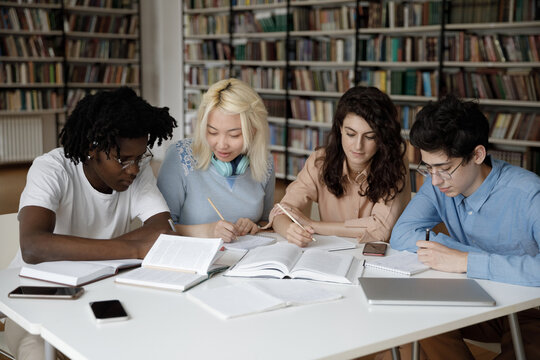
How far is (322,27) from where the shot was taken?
654 cm

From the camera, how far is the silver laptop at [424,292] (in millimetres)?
1479

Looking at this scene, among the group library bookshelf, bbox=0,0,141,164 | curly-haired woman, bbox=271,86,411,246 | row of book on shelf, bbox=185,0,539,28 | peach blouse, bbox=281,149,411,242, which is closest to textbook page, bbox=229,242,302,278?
curly-haired woman, bbox=271,86,411,246

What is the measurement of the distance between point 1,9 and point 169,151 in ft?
19.0

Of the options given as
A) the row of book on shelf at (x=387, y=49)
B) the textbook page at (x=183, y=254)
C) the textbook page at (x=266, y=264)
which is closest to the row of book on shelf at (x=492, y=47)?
the row of book on shelf at (x=387, y=49)

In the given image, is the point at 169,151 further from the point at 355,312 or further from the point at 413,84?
the point at 413,84

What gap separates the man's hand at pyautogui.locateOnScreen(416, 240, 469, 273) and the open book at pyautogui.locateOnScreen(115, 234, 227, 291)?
2.03ft

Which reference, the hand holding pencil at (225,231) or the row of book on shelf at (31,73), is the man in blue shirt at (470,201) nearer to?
the hand holding pencil at (225,231)

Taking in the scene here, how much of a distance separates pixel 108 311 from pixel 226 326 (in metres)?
0.29

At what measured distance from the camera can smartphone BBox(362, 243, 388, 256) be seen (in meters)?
1.96

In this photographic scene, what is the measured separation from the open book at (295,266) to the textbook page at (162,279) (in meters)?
0.13

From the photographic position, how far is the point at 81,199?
205 cm

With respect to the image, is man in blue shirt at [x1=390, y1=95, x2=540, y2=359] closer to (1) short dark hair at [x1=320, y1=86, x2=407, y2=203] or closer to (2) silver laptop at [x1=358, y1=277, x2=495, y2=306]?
(2) silver laptop at [x1=358, y1=277, x2=495, y2=306]

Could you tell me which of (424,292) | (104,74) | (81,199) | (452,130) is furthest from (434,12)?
(104,74)

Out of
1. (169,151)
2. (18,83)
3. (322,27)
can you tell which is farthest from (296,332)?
(18,83)
